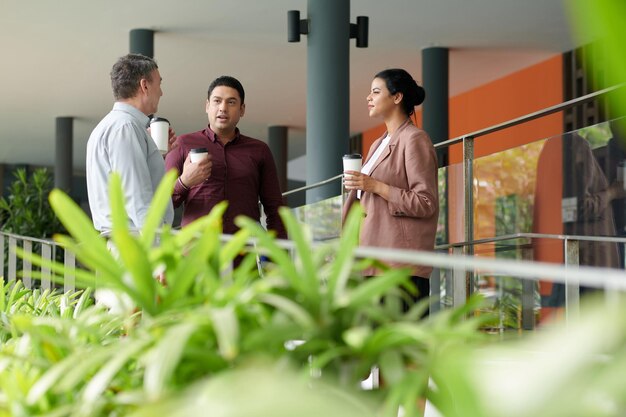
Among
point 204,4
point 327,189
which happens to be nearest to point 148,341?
point 327,189

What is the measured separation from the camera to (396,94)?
141 inches

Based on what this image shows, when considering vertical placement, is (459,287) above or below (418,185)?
below

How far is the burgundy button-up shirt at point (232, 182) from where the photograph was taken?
11.6 feet

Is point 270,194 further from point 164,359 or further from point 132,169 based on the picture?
point 164,359

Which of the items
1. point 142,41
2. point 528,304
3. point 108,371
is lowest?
point 528,304

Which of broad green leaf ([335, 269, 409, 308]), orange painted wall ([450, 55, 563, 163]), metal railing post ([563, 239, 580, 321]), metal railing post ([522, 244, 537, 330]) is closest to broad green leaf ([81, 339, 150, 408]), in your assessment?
broad green leaf ([335, 269, 409, 308])

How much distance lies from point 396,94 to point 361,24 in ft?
13.6

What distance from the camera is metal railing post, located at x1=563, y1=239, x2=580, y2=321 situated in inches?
157

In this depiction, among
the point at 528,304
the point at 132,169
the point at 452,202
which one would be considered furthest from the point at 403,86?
the point at 452,202

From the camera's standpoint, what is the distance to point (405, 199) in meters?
3.28

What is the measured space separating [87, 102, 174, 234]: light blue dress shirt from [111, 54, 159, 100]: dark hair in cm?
22

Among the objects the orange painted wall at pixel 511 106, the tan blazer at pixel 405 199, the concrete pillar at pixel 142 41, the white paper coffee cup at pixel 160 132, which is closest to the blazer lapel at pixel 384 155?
the tan blazer at pixel 405 199

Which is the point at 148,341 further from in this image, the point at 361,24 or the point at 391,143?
the point at 361,24

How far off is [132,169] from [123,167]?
3 cm
